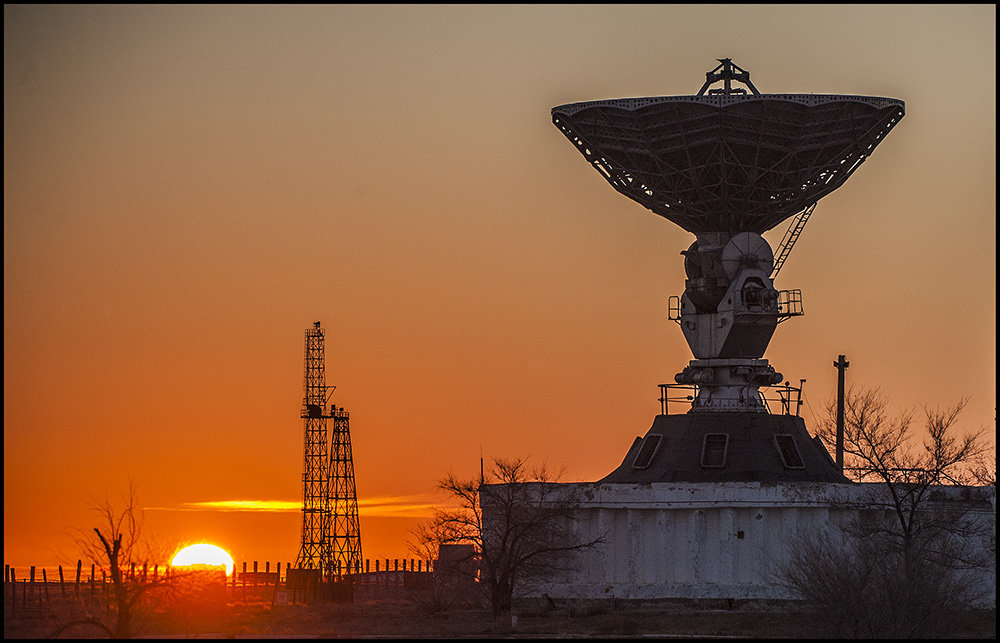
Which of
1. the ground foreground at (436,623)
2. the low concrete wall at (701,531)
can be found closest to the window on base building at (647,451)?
the low concrete wall at (701,531)

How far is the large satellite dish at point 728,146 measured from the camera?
78.4 meters

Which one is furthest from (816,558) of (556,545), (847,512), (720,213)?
(720,213)

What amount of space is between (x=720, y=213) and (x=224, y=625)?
90.6 feet

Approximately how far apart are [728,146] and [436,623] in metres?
23.0

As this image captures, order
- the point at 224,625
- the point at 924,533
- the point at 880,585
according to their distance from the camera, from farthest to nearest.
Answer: the point at 924,533 → the point at 224,625 → the point at 880,585

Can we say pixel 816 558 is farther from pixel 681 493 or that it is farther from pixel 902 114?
pixel 902 114

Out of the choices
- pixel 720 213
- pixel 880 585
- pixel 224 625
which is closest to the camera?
pixel 880 585

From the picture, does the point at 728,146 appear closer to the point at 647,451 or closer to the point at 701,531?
the point at 647,451

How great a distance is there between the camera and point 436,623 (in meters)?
72.2

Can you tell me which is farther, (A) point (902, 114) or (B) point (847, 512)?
(A) point (902, 114)

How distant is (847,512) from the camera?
251 feet

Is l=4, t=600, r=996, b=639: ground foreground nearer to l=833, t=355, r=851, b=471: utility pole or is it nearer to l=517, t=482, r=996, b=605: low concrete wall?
l=517, t=482, r=996, b=605: low concrete wall

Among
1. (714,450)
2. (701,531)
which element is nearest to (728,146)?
(714,450)

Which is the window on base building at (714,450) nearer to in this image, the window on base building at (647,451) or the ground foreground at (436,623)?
the window on base building at (647,451)
